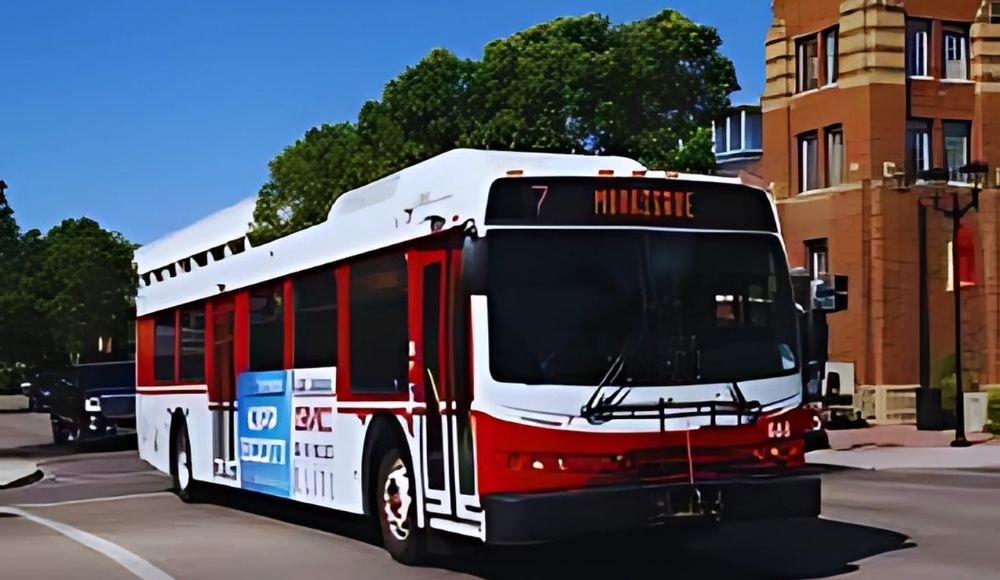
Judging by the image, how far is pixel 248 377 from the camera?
17.0m

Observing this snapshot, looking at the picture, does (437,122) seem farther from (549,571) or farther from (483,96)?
(549,571)

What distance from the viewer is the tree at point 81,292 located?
307 feet

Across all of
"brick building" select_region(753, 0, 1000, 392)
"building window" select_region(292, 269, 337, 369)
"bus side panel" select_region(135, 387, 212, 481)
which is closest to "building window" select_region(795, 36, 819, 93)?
"brick building" select_region(753, 0, 1000, 392)

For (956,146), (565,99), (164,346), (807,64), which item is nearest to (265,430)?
(164,346)

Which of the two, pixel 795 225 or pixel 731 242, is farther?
pixel 795 225

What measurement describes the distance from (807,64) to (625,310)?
38.9m

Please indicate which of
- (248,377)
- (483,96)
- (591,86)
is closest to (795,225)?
(591,86)

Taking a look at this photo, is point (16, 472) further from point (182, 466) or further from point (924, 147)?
point (924, 147)

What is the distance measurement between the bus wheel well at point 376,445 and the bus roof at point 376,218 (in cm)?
152

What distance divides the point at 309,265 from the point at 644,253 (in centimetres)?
487

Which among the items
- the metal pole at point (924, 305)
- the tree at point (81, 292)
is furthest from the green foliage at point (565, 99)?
the tree at point (81, 292)

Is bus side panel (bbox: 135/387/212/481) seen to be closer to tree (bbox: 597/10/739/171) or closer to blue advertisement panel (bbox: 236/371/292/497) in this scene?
blue advertisement panel (bbox: 236/371/292/497)

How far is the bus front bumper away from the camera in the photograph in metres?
10.4

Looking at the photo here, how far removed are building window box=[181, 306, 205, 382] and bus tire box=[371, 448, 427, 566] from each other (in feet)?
22.5
